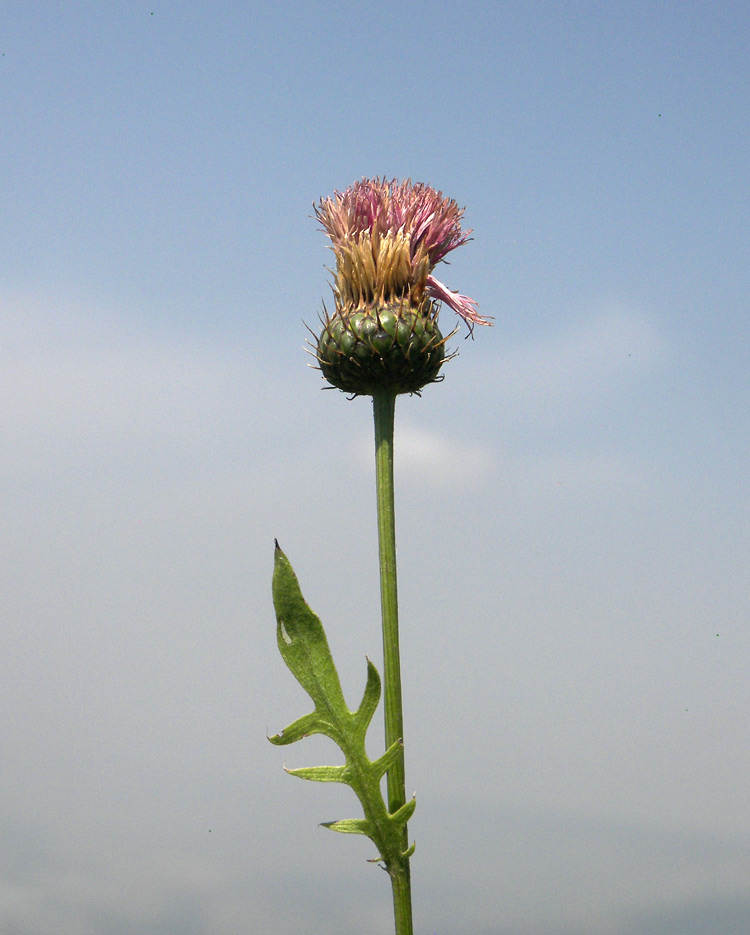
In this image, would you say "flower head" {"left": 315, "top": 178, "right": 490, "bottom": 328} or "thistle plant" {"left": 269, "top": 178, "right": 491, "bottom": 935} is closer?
"thistle plant" {"left": 269, "top": 178, "right": 491, "bottom": 935}

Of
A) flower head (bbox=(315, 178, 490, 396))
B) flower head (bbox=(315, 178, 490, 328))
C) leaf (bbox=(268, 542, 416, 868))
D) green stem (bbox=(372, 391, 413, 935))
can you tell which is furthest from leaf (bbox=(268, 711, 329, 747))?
flower head (bbox=(315, 178, 490, 328))

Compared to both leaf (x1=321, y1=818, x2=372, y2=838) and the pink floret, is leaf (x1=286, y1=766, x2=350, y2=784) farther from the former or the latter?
the pink floret

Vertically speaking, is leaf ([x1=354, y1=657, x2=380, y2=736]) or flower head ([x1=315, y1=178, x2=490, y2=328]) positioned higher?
flower head ([x1=315, y1=178, x2=490, y2=328])

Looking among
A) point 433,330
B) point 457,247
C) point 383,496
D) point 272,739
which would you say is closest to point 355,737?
point 272,739

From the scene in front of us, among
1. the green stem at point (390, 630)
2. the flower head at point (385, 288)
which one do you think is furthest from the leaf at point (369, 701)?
the flower head at point (385, 288)

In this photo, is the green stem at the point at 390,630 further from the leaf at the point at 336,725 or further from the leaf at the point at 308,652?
the leaf at the point at 308,652

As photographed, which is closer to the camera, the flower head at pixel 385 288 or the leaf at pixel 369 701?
the leaf at pixel 369 701
